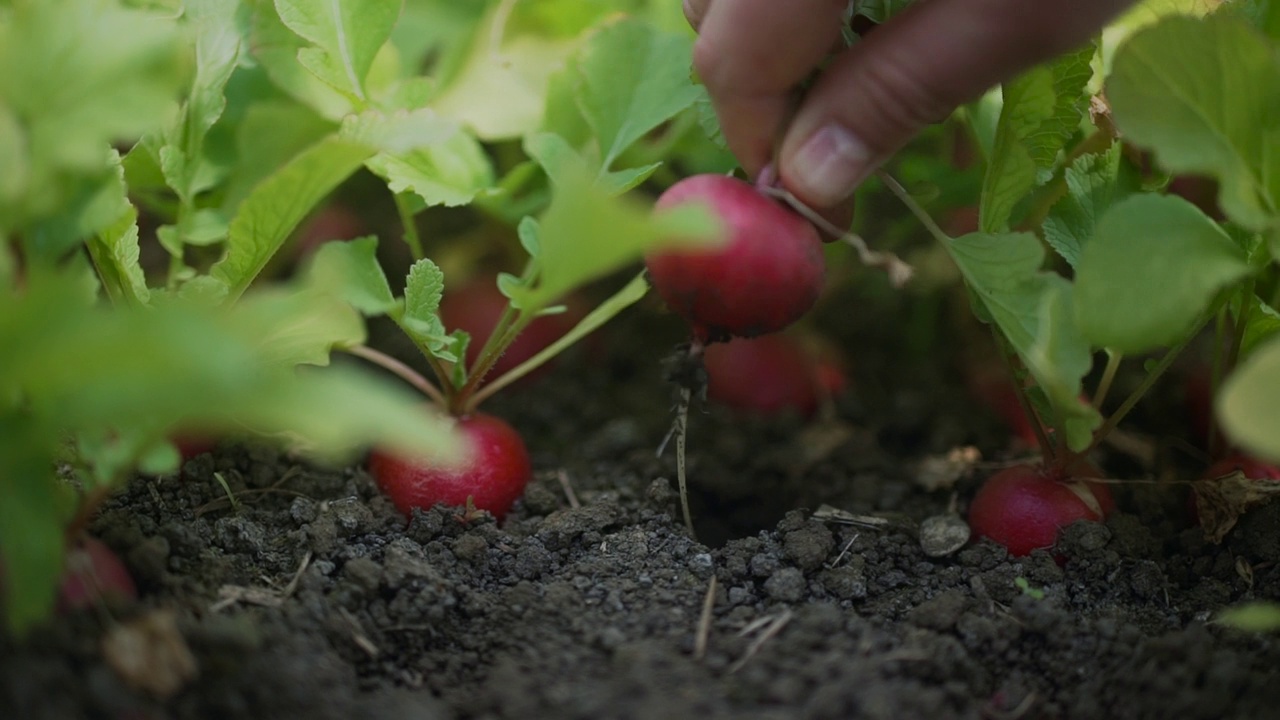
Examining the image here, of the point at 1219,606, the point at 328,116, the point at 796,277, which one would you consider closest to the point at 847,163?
the point at 796,277

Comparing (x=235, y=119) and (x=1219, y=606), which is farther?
(x=235, y=119)

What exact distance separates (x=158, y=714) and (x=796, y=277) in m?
0.66

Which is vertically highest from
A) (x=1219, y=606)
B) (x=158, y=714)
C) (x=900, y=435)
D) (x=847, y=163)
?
(x=847, y=163)

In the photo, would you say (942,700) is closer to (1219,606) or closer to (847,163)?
(1219,606)

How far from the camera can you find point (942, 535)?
3.77ft

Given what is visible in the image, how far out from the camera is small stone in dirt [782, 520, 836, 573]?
106 cm

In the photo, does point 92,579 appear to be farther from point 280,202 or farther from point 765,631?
point 765,631

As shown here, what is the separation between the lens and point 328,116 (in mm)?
1313

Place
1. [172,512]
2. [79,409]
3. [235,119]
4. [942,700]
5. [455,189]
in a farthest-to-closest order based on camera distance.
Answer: [235,119], [455,189], [172,512], [942,700], [79,409]

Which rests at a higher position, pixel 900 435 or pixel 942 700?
pixel 942 700

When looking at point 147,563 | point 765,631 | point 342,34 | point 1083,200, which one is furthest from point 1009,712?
point 342,34

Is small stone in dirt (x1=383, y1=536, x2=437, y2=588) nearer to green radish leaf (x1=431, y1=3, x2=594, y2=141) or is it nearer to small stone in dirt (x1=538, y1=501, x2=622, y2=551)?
small stone in dirt (x1=538, y1=501, x2=622, y2=551)

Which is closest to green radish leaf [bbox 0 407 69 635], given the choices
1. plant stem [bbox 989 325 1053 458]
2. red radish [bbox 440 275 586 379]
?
red radish [bbox 440 275 586 379]

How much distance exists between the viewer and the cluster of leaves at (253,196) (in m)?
0.69
